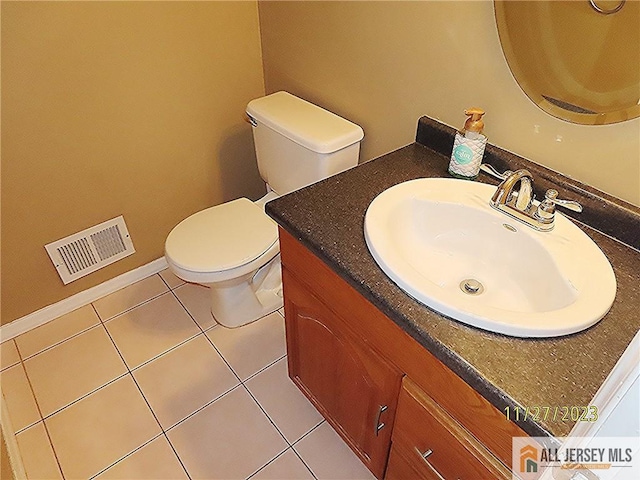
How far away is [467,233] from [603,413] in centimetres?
68

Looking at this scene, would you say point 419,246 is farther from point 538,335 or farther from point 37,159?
point 37,159

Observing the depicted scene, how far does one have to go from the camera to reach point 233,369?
1.75 m

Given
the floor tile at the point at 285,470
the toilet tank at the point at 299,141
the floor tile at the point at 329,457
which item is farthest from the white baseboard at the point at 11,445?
the toilet tank at the point at 299,141

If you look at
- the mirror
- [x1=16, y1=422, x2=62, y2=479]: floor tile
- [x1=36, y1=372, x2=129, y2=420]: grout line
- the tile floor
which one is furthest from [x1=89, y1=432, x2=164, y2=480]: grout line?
the mirror

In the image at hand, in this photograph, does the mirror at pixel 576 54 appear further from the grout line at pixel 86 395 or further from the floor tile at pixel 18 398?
the floor tile at pixel 18 398

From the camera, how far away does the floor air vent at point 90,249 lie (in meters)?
1.82

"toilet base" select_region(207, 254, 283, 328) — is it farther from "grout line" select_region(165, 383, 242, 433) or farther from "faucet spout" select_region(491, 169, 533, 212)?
"faucet spout" select_region(491, 169, 533, 212)

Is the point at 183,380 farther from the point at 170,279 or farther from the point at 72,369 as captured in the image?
the point at 170,279

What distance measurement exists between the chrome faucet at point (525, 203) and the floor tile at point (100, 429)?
50.8 inches

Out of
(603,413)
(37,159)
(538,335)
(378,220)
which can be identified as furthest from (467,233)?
(37,159)

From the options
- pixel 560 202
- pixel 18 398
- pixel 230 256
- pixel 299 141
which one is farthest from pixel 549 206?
pixel 18 398

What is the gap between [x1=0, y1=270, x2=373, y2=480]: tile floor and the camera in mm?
1488

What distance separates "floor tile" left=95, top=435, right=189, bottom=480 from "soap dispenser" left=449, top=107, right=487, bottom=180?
4.00 feet

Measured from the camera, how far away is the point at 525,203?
1.05m
